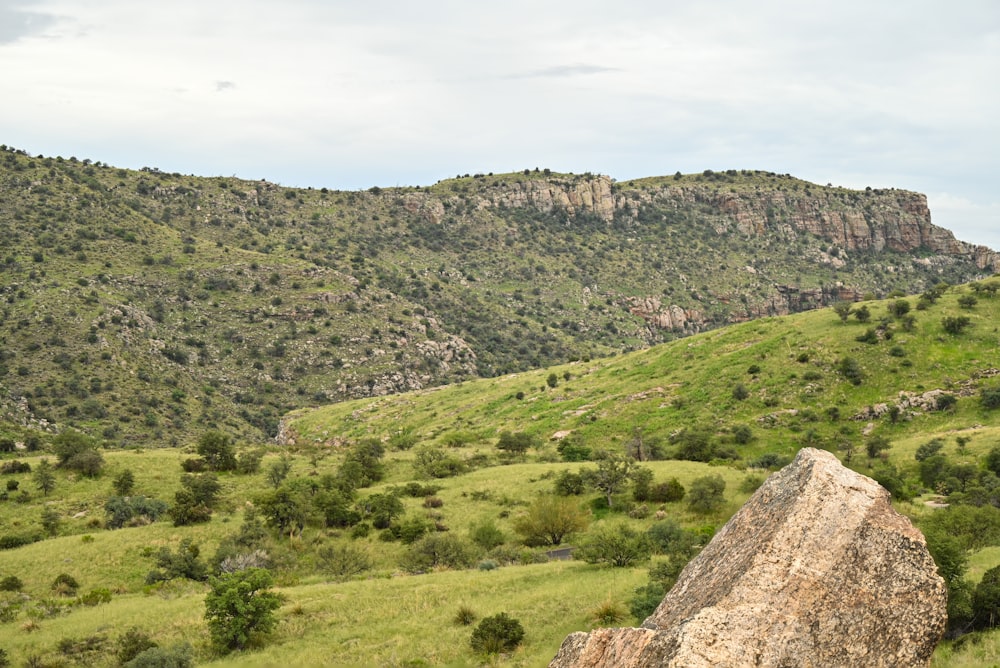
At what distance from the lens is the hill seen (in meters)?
90.6

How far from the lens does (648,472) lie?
42.1 m

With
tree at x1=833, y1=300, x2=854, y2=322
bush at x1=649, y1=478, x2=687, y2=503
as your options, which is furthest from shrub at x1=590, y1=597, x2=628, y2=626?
tree at x1=833, y1=300, x2=854, y2=322

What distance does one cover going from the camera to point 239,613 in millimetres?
23016

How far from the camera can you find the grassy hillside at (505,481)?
76.6ft

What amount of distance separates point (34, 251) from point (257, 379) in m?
39.3

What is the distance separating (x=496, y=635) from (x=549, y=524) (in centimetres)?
1658

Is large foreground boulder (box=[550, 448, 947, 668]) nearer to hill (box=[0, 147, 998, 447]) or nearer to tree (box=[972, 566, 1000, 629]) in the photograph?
tree (box=[972, 566, 1000, 629])

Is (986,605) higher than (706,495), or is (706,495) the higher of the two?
(986,605)

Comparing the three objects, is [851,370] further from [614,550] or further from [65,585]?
[65,585]

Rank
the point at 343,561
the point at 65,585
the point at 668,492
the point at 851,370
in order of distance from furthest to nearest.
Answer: the point at 851,370, the point at 668,492, the point at 343,561, the point at 65,585

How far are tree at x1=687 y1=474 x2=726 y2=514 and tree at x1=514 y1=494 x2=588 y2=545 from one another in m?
6.28

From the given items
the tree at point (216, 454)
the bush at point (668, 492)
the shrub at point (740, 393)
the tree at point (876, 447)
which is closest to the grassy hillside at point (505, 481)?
the shrub at point (740, 393)

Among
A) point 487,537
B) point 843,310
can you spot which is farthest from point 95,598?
point 843,310

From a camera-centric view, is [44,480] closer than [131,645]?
No
